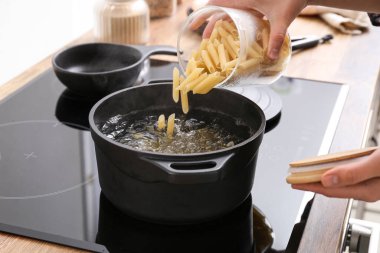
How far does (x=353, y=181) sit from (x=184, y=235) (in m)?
0.26

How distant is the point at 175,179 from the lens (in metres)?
0.70

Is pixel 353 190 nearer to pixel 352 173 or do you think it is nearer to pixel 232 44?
pixel 352 173

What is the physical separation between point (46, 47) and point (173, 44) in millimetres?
359

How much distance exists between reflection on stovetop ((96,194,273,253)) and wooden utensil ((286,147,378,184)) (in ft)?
0.40

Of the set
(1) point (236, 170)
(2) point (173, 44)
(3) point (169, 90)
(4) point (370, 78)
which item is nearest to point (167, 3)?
(2) point (173, 44)

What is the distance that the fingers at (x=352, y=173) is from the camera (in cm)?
70

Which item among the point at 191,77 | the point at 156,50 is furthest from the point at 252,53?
the point at 156,50

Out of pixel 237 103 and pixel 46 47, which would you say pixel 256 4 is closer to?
pixel 237 103

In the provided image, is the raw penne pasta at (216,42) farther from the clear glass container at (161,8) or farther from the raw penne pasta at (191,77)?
the clear glass container at (161,8)

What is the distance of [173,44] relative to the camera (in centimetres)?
152

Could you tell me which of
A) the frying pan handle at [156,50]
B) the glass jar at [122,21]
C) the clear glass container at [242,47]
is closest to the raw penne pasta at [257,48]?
the clear glass container at [242,47]

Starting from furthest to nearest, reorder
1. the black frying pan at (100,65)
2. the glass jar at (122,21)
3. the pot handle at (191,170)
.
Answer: the glass jar at (122,21), the black frying pan at (100,65), the pot handle at (191,170)

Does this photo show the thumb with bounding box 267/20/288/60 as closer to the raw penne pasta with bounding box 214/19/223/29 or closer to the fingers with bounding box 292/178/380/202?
the raw penne pasta with bounding box 214/19/223/29

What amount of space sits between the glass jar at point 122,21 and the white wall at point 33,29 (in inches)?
4.8
